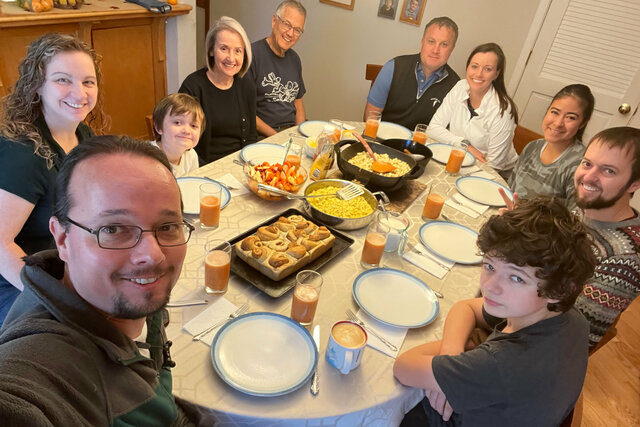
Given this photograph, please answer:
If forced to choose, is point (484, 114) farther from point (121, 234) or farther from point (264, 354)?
point (121, 234)

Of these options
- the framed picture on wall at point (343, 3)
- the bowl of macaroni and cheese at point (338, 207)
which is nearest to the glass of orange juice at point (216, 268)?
the bowl of macaroni and cheese at point (338, 207)

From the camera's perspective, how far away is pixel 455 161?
2.40m

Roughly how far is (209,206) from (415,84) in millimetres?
2419

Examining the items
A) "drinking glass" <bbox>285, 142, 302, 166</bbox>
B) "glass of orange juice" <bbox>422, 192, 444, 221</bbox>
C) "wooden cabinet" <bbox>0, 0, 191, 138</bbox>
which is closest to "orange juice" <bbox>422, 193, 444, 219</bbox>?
"glass of orange juice" <bbox>422, 192, 444, 221</bbox>

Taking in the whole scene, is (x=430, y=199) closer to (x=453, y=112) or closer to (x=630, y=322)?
(x=453, y=112)

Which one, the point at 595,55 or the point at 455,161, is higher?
the point at 595,55

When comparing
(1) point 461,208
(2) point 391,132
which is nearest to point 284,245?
(1) point 461,208

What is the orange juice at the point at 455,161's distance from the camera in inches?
94.0

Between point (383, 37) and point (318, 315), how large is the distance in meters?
3.74

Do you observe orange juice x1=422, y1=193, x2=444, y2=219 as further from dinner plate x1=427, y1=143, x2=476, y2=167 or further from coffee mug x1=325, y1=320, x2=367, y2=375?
coffee mug x1=325, y1=320, x2=367, y2=375

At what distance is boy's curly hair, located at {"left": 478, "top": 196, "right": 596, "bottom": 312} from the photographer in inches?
43.2

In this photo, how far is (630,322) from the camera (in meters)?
2.96

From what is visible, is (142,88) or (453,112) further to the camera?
(142,88)

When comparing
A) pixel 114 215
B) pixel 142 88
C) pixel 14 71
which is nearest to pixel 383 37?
pixel 142 88
